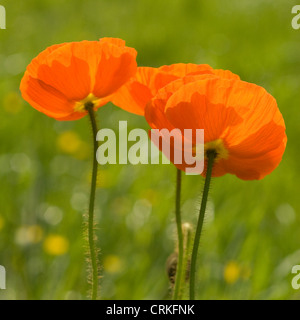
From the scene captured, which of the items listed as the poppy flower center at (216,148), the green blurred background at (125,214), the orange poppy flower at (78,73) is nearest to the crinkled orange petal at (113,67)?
the orange poppy flower at (78,73)

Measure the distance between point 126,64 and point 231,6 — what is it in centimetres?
312

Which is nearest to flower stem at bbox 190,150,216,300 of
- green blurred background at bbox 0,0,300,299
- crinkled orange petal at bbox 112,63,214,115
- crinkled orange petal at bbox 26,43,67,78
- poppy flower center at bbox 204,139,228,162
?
poppy flower center at bbox 204,139,228,162

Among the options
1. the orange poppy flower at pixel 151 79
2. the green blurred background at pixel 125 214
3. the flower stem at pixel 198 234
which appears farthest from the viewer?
the green blurred background at pixel 125 214

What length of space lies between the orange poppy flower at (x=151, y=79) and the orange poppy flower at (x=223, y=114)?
2.6 inches

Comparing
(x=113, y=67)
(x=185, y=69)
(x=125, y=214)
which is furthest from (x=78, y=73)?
(x=125, y=214)

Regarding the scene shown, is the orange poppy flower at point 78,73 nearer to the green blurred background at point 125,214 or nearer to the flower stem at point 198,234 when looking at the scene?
Result: the flower stem at point 198,234

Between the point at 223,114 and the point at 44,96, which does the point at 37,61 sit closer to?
the point at 44,96

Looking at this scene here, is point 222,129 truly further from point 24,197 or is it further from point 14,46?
point 14,46

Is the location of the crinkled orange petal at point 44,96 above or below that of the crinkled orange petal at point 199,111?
above

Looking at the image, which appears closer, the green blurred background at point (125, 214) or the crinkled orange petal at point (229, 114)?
the crinkled orange petal at point (229, 114)

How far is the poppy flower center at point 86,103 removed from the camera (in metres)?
0.79
